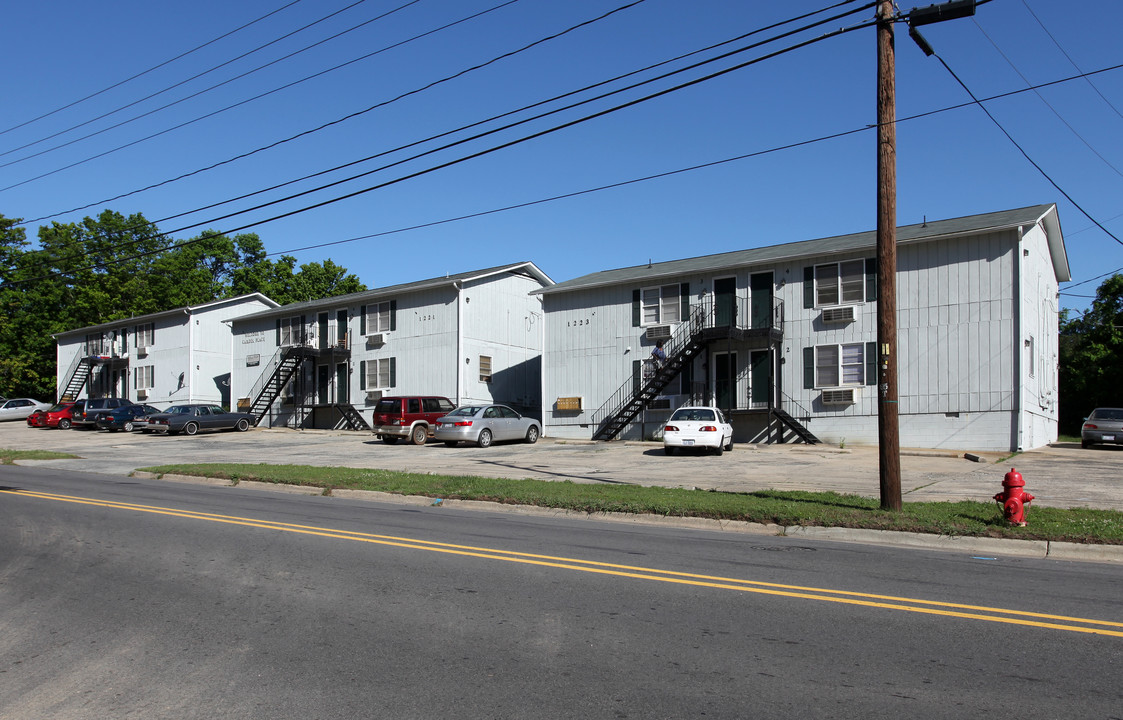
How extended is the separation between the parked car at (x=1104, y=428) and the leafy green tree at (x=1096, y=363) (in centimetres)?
2170

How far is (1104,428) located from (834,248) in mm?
10098

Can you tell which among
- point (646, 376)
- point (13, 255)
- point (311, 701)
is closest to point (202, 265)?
point (13, 255)

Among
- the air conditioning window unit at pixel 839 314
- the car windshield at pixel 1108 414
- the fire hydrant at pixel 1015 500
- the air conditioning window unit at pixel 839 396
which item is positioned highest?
the air conditioning window unit at pixel 839 314

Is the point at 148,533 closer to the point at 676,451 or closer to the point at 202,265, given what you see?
the point at 676,451

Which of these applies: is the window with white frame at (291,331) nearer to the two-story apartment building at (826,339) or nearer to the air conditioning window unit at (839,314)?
the two-story apartment building at (826,339)

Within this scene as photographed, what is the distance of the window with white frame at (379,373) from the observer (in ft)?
132

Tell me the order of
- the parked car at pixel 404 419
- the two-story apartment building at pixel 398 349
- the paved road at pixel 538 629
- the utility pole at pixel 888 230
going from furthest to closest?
the two-story apartment building at pixel 398 349 → the parked car at pixel 404 419 → the utility pole at pixel 888 230 → the paved road at pixel 538 629

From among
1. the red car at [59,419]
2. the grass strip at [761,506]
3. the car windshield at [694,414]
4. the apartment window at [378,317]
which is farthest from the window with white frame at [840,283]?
the red car at [59,419]

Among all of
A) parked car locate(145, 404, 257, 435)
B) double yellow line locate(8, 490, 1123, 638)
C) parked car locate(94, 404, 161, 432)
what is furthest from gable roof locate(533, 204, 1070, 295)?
parked car locate(94, 404, 161, 432)

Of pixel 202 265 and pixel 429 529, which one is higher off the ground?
pixel 202 265

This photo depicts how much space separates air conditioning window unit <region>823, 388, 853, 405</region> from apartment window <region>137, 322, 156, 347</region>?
141 feet

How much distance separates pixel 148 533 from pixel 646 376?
22.9 meters

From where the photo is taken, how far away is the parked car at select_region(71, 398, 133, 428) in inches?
1667

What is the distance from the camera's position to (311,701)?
4.64 meters
